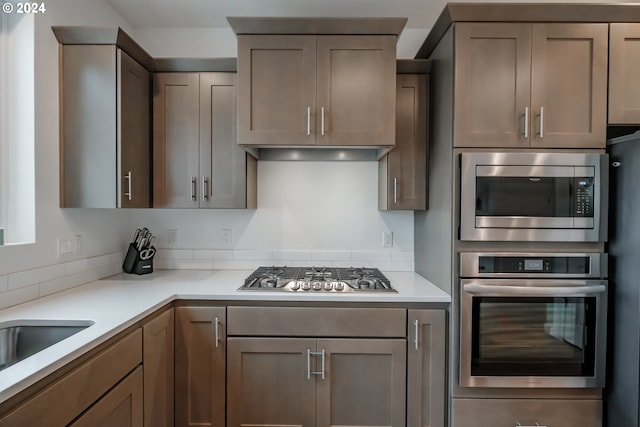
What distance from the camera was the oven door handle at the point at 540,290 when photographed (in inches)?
67.5

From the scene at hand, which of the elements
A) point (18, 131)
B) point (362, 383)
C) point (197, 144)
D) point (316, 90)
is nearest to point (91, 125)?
point (18, 131)

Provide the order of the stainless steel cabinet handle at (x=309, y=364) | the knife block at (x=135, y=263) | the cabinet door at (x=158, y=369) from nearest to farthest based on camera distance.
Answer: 1. the cabinet door at (x=158, y=369)
2. the stainless steel cabinet handle at (x=309, y=364)
3. the knife block at (x=135, y=263)

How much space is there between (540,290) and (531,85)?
104 centimetres

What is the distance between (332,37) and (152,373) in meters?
1.96

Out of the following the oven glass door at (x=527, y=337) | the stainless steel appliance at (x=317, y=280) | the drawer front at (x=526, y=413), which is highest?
the stainless steel appliance at (x=317, y=280)

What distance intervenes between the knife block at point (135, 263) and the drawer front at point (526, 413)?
2.05 metres

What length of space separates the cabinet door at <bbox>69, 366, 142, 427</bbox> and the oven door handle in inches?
64.5

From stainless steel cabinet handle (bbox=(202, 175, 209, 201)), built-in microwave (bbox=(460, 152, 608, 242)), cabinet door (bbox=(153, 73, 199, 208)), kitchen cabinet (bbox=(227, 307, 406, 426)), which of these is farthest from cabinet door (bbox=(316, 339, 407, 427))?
cabinet door (bbox=(153, 73, 199, 208))

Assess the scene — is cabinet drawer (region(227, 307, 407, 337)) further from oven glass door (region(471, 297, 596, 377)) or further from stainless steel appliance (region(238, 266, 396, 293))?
oven glass door (region(471, 297, 596, 377))

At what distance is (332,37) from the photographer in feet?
6.27

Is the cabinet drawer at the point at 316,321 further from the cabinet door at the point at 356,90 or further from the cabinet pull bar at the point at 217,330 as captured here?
the cabinet door at the point at 356,90

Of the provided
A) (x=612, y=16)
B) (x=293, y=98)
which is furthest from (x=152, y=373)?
(x=612, y=16)

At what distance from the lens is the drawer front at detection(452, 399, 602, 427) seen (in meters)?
1.75

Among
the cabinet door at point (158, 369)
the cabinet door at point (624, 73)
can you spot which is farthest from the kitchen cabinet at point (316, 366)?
the cabinet door at point (624, 73)
